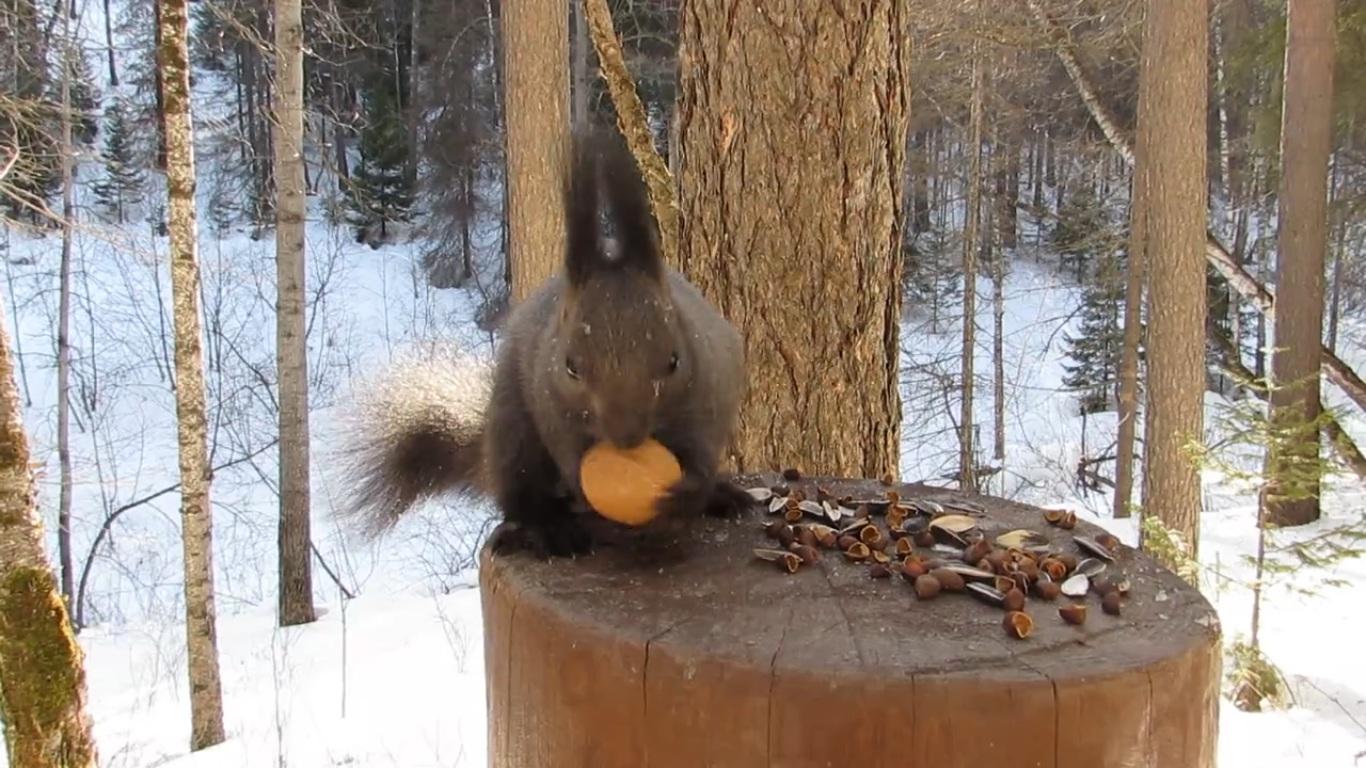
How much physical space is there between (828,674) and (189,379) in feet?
16.8

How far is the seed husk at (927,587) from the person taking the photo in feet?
4.81

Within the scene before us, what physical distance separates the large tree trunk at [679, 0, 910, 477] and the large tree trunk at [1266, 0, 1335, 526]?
20.2 feet

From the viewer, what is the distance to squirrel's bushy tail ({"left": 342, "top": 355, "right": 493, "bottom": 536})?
2367mm

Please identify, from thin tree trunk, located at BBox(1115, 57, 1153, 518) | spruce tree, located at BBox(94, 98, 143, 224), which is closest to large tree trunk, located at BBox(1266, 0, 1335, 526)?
thin tree trunk, located at BBox(1115, 57, 1153, 518)

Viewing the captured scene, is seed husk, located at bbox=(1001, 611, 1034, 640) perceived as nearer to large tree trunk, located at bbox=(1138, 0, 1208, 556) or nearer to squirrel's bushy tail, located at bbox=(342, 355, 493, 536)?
squirrel's bushy tail, located at bbox=(342, 355, 493, 536)

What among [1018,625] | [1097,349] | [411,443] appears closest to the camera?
[1018,625]

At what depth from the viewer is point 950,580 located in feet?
4.91

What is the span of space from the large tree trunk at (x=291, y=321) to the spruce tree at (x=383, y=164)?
10.9m

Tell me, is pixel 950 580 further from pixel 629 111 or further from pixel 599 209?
pixel 629 111

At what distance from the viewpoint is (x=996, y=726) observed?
3.76 feet

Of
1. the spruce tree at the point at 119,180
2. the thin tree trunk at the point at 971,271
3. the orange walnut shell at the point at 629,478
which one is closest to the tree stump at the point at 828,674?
the orange walnut shell at the point at 629,478

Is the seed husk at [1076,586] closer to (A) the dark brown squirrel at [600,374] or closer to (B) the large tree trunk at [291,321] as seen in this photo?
(A) the dark brown squirrel at [600,374]

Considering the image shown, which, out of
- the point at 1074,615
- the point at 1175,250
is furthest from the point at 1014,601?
the point at 1175,250

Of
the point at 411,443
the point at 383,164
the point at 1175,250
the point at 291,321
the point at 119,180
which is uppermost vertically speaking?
the point at 383,164
